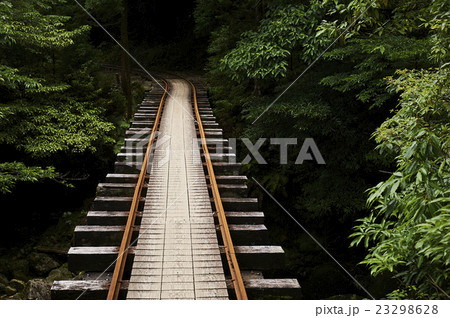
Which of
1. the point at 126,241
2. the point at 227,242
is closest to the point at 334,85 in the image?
the point at 227,242

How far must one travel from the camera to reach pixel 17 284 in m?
9.19

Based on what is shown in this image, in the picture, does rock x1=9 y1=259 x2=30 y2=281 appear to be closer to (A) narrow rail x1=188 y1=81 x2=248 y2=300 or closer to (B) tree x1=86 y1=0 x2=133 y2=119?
(B) tree x1=86 y1=0 x2=133 y2=119

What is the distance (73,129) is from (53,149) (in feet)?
3.18

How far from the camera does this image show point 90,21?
567 inches

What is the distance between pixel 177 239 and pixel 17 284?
6.75 m

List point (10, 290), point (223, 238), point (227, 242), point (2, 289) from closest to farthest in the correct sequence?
1. point (227, 242)
2. point (223, 238)
3. point (10, 290)
4. point (2, 289)

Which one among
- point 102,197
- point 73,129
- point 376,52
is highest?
point 376,52

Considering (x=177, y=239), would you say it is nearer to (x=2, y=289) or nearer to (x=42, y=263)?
(x=2, y=289)

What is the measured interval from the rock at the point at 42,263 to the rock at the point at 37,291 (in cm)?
328

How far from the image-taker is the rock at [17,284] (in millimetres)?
9047

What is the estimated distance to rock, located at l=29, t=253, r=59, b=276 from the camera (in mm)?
10219

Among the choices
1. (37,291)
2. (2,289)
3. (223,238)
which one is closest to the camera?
(223,238)
